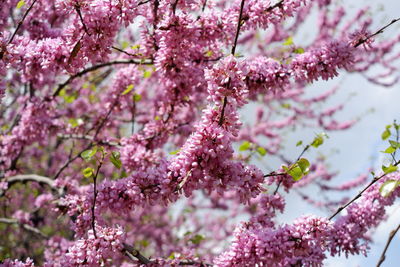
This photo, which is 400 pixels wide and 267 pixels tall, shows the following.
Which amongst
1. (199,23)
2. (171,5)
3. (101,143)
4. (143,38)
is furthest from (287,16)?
(101,143)

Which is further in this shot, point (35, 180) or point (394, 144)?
point (35, 180)

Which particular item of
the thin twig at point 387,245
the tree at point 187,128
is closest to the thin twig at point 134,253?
the tree at point 187,128

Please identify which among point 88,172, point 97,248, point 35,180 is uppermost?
point 35,180

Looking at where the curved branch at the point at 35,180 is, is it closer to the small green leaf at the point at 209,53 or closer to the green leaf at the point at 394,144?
the small green leaf at the point at 209,53

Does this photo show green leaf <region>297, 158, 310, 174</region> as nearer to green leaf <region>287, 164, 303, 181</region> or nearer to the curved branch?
green leaf <region>287, 164, 303, 181</region>

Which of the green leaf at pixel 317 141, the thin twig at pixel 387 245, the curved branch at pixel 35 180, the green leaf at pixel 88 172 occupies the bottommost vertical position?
the thin twig at pixel 387 245

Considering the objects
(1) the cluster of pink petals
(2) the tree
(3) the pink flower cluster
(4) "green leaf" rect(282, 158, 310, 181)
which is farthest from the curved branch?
(4) "green leaf" rect(282, 158, 310, 181)

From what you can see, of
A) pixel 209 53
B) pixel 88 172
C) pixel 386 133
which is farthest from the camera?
pixel 209 53

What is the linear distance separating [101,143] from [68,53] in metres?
2.38

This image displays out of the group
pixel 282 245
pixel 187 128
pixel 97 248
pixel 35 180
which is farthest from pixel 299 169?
pixel 35 180

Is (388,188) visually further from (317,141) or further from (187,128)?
(187,128)

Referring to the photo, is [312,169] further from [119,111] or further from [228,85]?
[228,85]

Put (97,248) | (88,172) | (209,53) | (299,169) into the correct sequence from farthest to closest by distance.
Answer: (209,53)
(88,172)
(299,169)
(97,248)

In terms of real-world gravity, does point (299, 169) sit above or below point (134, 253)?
above
